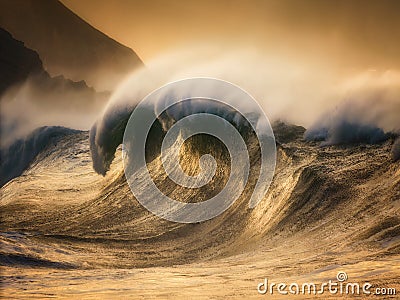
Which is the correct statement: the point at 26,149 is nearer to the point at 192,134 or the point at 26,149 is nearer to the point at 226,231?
the point at 192,134

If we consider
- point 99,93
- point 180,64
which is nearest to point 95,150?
point 180,64

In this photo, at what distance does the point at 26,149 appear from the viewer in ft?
55.3

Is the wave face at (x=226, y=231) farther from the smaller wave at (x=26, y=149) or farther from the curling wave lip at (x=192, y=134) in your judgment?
the smaller wave at (x=26, y=149)

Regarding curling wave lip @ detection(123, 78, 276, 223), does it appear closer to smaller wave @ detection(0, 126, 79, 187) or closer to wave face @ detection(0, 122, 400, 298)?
wave face @ detection(0, 122, 400, 298)

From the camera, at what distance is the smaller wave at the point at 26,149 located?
15.8 meters

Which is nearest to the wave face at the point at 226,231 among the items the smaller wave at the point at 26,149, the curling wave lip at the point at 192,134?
the curling wave lip at the point at 192,134

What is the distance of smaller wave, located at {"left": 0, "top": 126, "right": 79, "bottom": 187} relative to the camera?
15.8 metres

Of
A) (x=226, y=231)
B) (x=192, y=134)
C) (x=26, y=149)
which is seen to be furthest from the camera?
(x=26, y=149)

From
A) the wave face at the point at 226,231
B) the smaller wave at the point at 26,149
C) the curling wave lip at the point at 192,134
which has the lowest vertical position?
the wave face at the point at 226,231

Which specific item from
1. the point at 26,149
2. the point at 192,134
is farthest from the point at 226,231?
the point at 26,149

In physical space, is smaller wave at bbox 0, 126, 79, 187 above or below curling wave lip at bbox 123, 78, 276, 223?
above

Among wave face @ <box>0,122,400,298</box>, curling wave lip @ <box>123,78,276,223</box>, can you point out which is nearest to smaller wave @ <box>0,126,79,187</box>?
curling wave lip @ <box>123,78,276,223</box>

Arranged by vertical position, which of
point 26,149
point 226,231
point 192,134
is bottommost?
point 226,231

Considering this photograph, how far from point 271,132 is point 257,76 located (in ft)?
9.26
